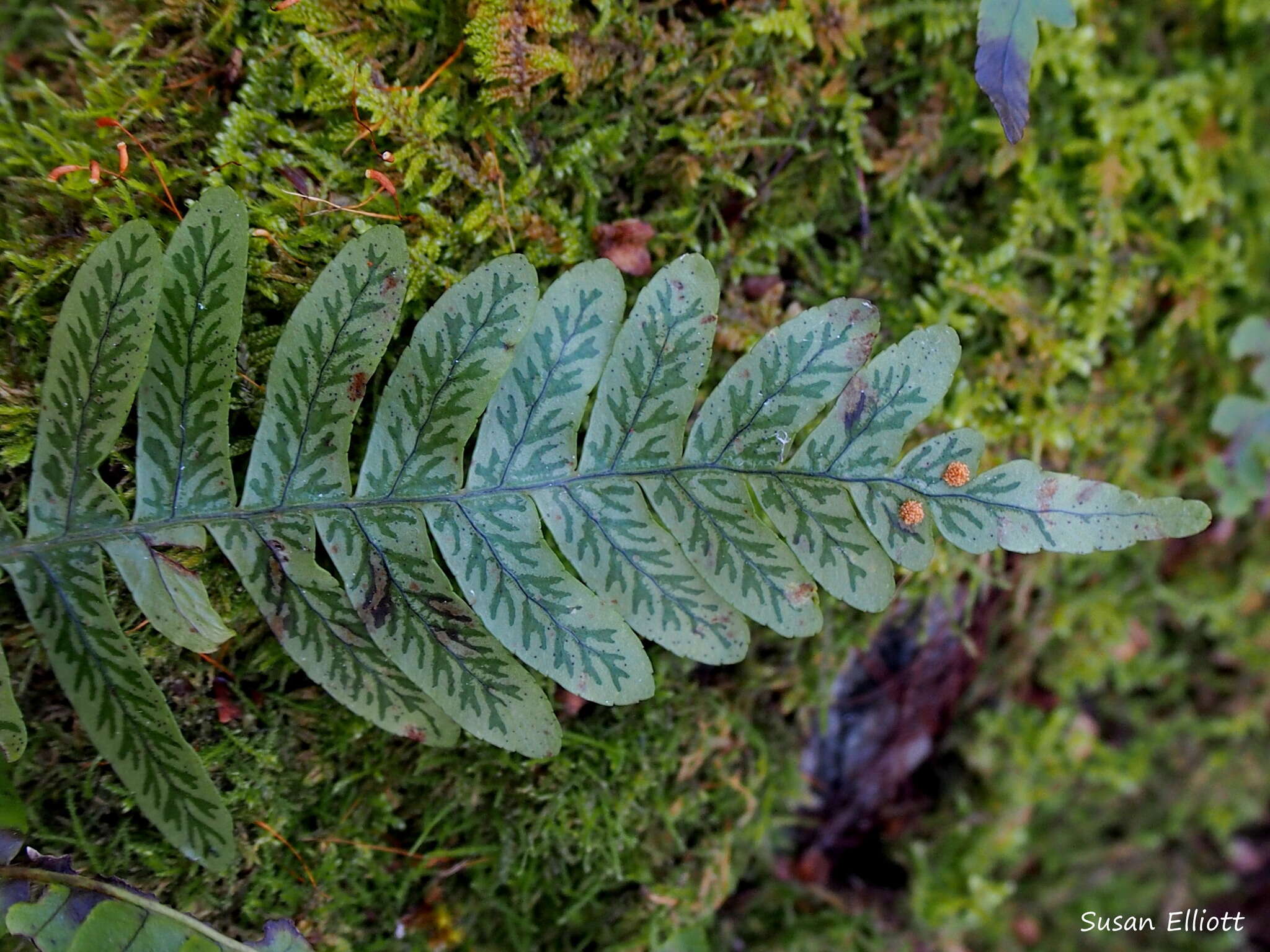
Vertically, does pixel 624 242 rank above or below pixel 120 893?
above

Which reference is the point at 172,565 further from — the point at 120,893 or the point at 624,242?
the point at 624,242

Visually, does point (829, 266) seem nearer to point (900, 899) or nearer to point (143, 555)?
point (143, 555)

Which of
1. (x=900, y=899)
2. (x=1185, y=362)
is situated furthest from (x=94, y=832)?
(x=1185, y=362)

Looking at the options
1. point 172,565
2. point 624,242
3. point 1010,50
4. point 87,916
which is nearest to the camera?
point 87,916

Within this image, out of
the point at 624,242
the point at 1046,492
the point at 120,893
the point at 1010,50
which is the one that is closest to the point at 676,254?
the point at 624,242
